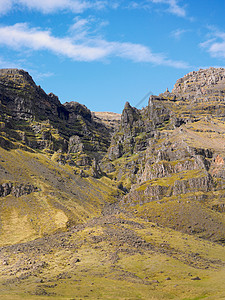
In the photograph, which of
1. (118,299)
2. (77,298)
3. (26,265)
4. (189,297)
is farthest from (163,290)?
(26,265)

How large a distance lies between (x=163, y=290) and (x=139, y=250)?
61.8 metres

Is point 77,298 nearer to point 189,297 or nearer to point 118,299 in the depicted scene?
point 118,299

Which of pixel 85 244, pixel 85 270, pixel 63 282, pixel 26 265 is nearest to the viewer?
pixel 63 282

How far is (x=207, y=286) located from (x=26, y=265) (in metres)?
87.4

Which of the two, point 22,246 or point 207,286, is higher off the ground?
point 207,286

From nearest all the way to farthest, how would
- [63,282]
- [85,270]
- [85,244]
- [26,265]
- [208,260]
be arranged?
[63,282]
[85,270]
[26,265]
[208,260]
[85,244]

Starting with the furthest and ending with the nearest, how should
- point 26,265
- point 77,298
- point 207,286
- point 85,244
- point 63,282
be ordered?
point 85,244 → point 26,265 → point 63,282 → point 207,286 → point 77,298

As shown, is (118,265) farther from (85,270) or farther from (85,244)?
(85,244)

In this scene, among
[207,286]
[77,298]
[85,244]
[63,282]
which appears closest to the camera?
[77,298]

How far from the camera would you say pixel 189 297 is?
101 m

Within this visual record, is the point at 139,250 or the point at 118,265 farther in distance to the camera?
the point at 139,250

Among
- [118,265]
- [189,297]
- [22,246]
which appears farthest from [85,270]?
[22,246]

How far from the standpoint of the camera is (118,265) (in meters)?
148

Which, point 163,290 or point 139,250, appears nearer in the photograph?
point 163,290
